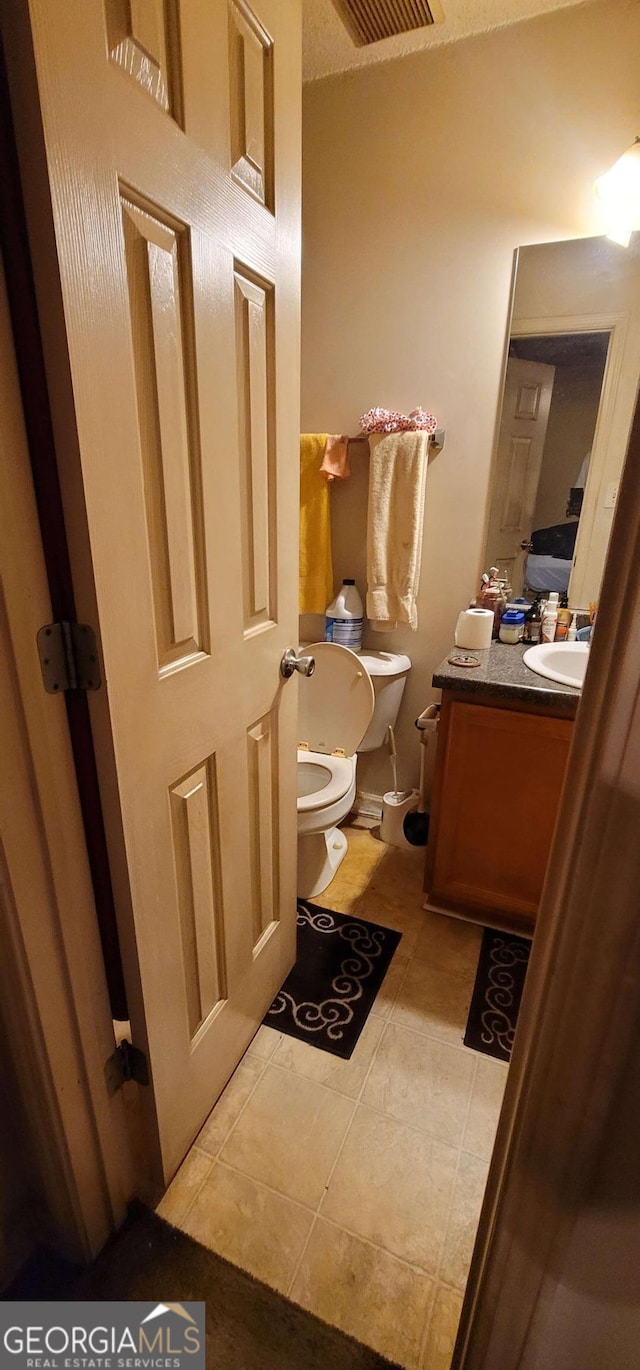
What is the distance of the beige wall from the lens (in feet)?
4.78

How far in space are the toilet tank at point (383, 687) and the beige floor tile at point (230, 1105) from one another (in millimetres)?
1013

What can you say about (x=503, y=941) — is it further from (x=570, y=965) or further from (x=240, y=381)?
(x=240, y=381)

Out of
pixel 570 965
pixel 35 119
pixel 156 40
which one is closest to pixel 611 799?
pixel 570 965

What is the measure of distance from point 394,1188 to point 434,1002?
0.45 meters

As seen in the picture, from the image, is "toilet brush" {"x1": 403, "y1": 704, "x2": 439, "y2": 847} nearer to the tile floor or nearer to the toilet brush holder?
the toilet brush holder

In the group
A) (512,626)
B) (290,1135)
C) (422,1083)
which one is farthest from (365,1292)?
(512,626)

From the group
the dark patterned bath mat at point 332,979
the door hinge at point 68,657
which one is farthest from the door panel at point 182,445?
the dark patterned bath mat at point 332,979

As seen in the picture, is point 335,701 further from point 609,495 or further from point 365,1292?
point 365,1292

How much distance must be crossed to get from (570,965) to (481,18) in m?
2.23

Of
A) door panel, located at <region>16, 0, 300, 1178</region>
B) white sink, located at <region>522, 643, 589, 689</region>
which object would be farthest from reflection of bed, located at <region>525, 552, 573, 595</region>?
door panel, located at <region>16, 0, 300, 1178</region>

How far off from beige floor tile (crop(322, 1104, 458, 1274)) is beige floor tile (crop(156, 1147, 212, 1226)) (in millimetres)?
251

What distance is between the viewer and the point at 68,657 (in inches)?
26.8

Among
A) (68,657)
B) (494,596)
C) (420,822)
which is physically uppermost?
(68,657)

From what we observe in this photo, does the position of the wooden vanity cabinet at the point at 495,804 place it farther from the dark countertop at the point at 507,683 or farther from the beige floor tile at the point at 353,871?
the beige floor tile at the point at 353,871
